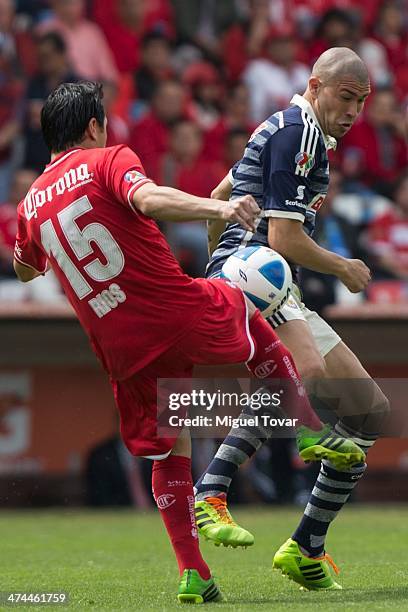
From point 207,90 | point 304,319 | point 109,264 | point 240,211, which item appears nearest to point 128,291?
point 109,264

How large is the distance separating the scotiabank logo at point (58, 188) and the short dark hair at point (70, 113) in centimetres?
22

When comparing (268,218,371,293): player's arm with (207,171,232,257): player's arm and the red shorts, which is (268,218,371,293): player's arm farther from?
(207,171,232,257): player's arm

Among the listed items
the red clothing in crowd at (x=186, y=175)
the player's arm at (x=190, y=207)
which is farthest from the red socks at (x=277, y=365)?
the red clothing in crowd at (x=186, y=175)

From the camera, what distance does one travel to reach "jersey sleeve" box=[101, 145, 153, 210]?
5.32 m

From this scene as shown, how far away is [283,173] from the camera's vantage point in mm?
6258

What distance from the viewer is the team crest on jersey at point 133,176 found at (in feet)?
17.5

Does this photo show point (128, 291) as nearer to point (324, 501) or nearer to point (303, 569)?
point (324, 501)

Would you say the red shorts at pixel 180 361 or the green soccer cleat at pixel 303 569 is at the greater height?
the red shorts at pixel 180 361

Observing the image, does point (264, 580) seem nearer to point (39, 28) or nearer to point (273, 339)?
point (273, 339)

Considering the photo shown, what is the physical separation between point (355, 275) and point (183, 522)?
1.41 metres

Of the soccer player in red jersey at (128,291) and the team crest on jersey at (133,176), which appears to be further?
the soccer player in red jersey at (128,291)

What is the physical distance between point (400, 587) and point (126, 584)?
4.64ft

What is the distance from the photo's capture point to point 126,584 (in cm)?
676

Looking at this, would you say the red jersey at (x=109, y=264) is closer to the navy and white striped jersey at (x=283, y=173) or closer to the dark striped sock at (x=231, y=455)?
the navy and white striped jersey at (x=283, y=173)
